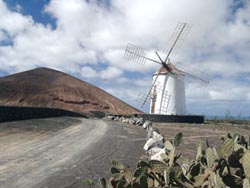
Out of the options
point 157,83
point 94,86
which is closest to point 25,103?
point 94,86

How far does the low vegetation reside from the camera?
13.0 ft

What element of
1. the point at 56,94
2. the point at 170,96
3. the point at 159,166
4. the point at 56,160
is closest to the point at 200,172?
the point at 159,166

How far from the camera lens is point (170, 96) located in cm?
4634

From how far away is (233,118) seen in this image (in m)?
46.8

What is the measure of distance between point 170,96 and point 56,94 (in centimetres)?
4034

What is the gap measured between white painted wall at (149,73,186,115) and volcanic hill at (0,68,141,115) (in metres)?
27.6

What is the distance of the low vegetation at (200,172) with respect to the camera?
395 cm

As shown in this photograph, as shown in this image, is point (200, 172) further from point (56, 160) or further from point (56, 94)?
point (56, 94)

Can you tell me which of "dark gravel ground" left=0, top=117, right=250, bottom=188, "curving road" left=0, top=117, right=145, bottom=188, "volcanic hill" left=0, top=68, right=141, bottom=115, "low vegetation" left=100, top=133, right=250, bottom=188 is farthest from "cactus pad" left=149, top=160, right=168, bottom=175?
"volcanic hill" left=0, top=68, right=141, bottom=115

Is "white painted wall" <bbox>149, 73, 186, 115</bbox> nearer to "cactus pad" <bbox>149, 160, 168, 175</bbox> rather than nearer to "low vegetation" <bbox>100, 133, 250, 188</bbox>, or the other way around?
"low vegetation" <bbox>100, 133, 250, 188</bbox>

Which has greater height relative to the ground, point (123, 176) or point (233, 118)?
point (233, 118)

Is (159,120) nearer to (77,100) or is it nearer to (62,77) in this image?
(77,100)

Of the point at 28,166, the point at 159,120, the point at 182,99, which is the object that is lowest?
the point at 28,166

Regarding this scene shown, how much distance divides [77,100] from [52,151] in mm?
66762
